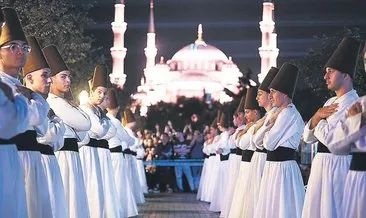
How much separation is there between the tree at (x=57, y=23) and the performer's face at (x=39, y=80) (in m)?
8.14

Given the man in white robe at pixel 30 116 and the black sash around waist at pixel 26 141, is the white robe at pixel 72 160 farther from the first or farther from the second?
the black sash around waist at pixel 26 141

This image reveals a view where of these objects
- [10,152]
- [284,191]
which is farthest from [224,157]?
[10,152]

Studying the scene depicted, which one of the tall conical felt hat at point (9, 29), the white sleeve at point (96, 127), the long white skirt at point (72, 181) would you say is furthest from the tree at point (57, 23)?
the tall conical felt hat at point (9, 29)

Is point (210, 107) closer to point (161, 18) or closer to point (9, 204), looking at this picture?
point (161, 18)

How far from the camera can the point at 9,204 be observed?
7363mm

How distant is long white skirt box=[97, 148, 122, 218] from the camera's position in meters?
14.7

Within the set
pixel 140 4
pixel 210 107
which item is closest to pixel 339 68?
pixel 210 107

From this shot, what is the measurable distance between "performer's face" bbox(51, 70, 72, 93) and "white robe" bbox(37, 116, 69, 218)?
3.98 feet

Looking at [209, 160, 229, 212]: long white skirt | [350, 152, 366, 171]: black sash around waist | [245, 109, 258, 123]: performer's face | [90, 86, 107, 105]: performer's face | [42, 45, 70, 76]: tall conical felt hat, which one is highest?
[42, 45, 70, 76]: tall conical felt hat

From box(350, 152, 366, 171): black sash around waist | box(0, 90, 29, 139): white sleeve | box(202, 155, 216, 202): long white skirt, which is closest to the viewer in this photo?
box(0, 90, 29, 139): white sleeve

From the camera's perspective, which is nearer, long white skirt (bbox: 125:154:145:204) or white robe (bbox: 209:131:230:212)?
white robe (bbox: 209:131:230:212)

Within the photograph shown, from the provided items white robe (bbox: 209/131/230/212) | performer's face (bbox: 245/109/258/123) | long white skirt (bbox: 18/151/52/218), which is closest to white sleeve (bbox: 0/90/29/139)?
long white skirt (bbox: 18/151/52/218)

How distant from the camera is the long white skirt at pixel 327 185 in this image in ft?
30.1

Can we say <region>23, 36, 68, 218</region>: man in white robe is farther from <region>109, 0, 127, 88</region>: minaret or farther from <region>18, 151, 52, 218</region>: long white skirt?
<region>109, 0, 127, 88</region>: minaret
